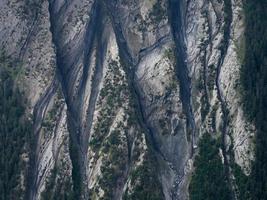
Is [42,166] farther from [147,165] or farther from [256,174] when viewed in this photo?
[256,174]

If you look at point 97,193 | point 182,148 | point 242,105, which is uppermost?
point 242,105

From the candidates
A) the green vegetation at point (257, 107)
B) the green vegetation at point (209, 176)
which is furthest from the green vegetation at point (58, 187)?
the green vegetation at point (257, 107)

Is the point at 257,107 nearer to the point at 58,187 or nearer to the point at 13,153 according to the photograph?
the point at 58,187

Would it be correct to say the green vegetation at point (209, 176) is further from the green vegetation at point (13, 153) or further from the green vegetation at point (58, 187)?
the green vegetation at point (13, 153)

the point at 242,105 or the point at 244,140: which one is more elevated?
the point at 242,105

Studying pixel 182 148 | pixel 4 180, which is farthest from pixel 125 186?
pixel 4 180

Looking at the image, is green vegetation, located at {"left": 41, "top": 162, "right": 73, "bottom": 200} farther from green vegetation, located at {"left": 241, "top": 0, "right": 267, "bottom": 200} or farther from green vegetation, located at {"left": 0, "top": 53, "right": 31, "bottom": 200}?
green vegetation, located at {"left": 241, "top": 0, "right": 267, "bottom": 200}

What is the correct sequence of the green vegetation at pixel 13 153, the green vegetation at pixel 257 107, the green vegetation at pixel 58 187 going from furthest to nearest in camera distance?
the green vegetation at pixel 13 153 < the green vegetation at pixel 58 187 < the green vegetation at pixel 257 107

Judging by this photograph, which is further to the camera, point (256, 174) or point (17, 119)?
point (17, 119)
